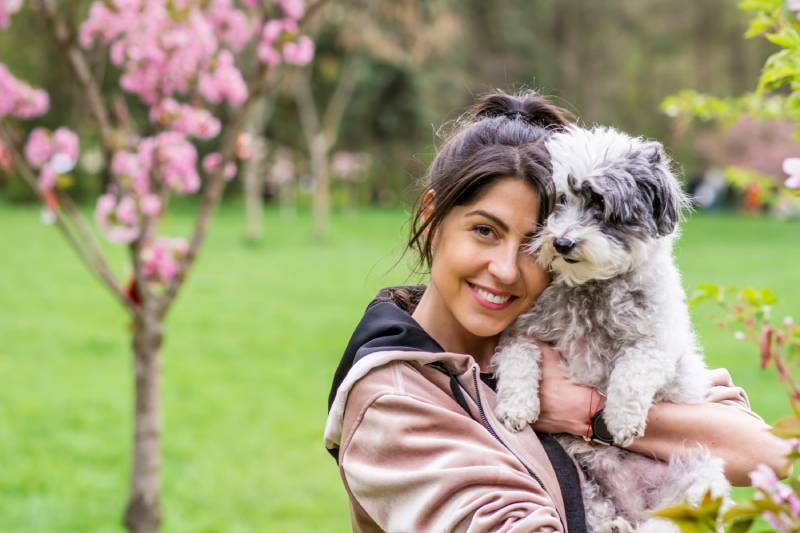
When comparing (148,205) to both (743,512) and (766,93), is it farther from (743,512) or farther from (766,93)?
(743,512)

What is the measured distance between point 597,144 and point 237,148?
296 centimetres

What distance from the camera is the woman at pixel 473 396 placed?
6.40 feet

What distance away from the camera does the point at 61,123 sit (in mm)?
35031

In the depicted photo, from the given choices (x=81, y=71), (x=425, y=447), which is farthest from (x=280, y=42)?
(x=425, y=447)

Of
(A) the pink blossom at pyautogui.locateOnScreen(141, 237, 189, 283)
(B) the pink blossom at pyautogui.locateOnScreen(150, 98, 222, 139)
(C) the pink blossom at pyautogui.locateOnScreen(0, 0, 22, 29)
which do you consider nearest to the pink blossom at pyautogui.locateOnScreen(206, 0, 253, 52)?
(B) the pink blossom at pyautogui.locateOnScreen(150, 98, 222, 139)

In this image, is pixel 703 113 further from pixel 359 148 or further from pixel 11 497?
pixel 359 148

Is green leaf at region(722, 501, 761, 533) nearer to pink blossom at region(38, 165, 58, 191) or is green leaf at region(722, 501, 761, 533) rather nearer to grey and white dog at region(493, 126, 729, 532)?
grey and white dog at region(493, 126, 729, 532)

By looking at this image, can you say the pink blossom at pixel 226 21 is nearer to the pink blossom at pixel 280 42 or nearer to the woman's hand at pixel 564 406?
the pink blossom at pixel 280 42

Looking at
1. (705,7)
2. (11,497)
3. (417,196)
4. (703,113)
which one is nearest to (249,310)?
(11,497)

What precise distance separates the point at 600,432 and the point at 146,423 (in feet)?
11.3

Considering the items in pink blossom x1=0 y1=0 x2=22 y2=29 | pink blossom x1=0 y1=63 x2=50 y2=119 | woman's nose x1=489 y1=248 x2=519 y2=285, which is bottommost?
pink blossom x1=0 y1=63 x2=50 y2=119

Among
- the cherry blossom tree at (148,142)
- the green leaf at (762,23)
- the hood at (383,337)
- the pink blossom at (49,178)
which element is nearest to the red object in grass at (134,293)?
the cherry blossom tree at (148,142)

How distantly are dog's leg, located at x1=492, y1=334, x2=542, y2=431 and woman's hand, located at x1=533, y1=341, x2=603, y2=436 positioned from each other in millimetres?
42

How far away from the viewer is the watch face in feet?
7.68
